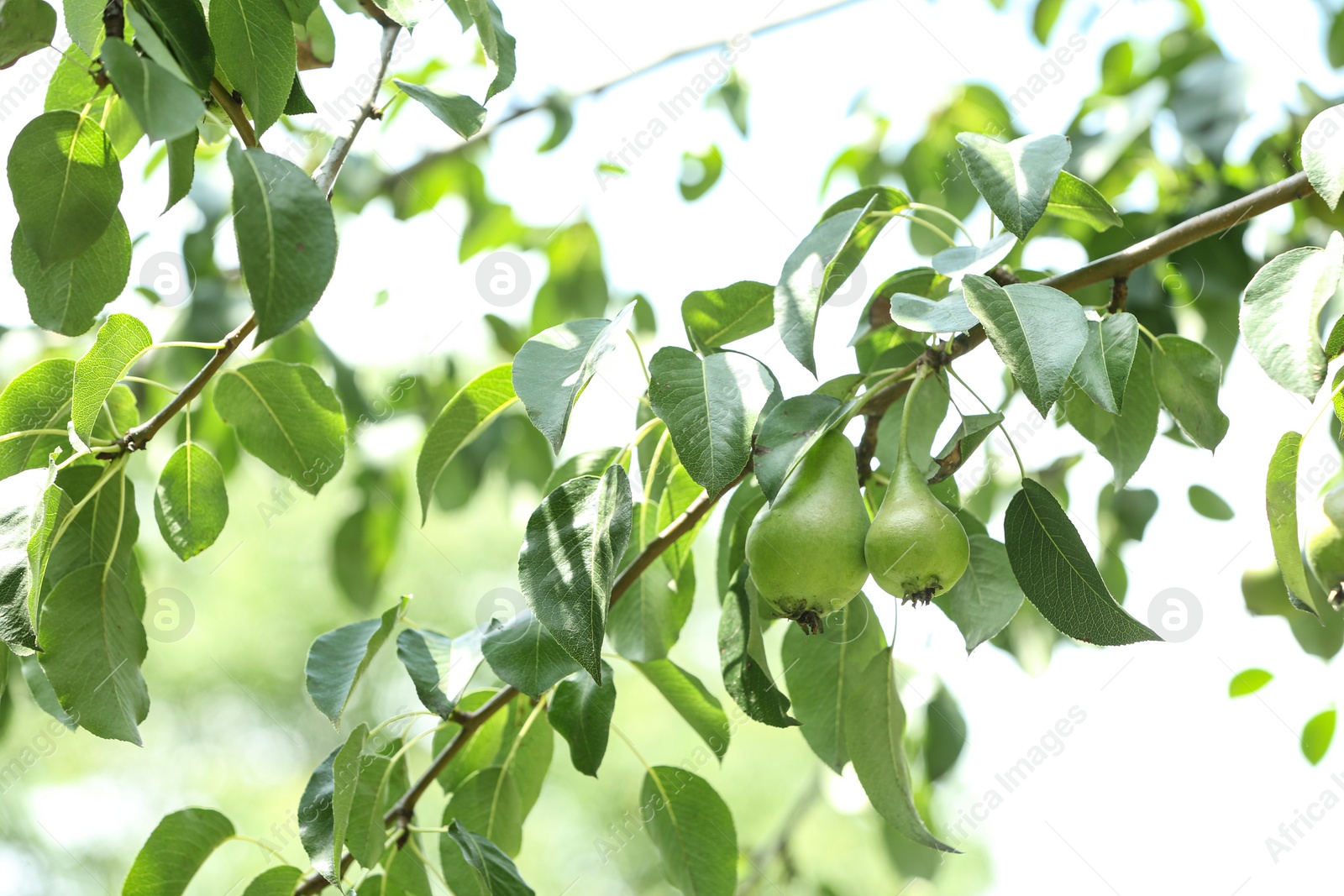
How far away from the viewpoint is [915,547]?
426mm

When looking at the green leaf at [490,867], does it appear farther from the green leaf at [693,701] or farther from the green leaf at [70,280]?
the green leaf at [70,280]

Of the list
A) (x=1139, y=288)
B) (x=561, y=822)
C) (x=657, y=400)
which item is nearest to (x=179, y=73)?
(x=657, y=400)

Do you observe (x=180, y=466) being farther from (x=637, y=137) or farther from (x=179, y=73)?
(x=637, y=137)

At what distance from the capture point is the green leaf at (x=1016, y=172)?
445 mm

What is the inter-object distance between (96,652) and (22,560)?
0.37 feet

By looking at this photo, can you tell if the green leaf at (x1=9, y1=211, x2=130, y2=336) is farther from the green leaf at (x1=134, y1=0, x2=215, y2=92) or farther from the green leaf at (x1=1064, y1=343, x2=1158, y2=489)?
the green leaf at (x1=1064, y1=343, x2=1158, y2=489)

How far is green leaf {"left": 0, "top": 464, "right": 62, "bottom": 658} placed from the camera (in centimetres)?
42

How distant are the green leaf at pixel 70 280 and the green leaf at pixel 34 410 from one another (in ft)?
0.21

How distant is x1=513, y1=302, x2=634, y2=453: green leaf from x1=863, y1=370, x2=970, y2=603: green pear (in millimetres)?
142

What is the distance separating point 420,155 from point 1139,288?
3.42 ft

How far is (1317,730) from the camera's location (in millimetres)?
946

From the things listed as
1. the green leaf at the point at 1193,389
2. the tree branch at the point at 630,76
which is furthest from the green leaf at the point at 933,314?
the tree branch at the point at 630,76

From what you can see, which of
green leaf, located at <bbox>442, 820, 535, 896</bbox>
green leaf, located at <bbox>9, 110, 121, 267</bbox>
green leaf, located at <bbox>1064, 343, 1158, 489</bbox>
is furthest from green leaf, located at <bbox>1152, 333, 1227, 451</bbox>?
green leaf, located at <bbox>9, 110, 121, 267</bbox>

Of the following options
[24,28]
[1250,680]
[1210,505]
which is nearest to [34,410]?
[24,28]
